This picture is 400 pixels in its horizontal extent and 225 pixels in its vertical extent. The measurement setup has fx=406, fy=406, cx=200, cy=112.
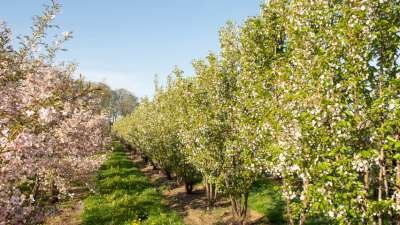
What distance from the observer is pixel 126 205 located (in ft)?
97.2

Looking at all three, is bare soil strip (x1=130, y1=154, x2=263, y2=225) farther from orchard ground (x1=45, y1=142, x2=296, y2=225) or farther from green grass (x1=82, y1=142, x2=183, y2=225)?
green grass (x1=82, y1=142, x2=183, y2=225)

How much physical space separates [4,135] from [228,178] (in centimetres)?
1505

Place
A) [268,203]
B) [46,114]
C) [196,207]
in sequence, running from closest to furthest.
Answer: [46,114], [268,203], [196,207]

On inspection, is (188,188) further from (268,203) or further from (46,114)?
(46,114)

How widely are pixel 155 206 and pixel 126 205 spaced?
2.13m

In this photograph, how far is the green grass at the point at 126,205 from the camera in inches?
1002

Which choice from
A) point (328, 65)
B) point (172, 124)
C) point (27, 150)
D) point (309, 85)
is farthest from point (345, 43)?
point (172, 124)

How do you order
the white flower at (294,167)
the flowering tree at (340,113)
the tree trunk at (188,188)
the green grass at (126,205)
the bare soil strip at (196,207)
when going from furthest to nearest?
the tree trunk at (188,188) → the bare soil strip at (196,207) → the green grass at (126,205) → the white flower at (294,167) → the flowering tree at (340,113)

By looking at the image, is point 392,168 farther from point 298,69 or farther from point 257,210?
point 257,210

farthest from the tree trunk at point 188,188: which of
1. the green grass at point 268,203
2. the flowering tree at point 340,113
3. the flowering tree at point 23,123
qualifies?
the flowering tree at point 23,123

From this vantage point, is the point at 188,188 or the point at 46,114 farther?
the point at 188,188

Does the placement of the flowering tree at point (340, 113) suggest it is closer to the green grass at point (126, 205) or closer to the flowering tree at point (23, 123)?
the flowering tree at point (23, 123)

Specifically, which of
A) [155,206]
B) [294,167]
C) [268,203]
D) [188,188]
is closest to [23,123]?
[294,167]

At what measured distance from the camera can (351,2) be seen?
12.1m
